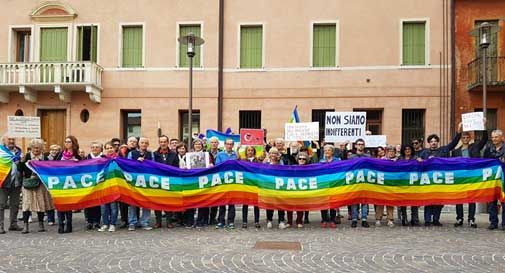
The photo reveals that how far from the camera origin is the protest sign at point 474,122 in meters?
11.8

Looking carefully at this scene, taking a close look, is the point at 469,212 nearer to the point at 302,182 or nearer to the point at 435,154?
the point at 435,154

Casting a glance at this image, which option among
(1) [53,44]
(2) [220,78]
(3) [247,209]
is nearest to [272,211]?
(3) [247,209]

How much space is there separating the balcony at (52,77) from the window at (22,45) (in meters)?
1.69

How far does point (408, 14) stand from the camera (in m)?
22.4

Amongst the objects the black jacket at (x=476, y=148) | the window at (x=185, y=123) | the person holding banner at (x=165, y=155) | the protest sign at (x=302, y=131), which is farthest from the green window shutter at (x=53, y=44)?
the black jacket at (x=476, y=148)

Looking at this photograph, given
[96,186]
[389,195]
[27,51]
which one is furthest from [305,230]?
[27,51]

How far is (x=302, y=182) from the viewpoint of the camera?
36.5 ft

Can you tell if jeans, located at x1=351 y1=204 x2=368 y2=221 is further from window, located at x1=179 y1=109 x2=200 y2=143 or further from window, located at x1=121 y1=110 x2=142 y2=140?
window, located at x1=121 y1=110 x2=142 y2=140

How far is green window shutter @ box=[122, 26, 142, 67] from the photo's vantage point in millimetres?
23859

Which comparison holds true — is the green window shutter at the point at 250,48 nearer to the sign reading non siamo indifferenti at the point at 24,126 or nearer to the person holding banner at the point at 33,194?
the sign reading non siamo indifferenti at the point at 24,126

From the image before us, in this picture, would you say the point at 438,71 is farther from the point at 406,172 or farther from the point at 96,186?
the point at 96,186

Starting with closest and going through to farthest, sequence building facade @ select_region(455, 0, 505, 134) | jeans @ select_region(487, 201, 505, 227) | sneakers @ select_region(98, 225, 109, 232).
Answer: sneakers @ select_region(98, 225, 109, 232), jeans @ select_region(487, 201, 505, 227), building facade @ select_region(455, 0, 505, 134)

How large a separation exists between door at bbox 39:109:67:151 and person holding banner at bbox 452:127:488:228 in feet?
59.8

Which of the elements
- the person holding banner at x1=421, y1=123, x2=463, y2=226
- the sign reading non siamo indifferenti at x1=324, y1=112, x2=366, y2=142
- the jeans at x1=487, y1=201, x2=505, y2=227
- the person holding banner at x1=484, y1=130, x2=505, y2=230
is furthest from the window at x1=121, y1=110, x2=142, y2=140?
the jeans at x1=487, y1=201, x2=505, y2=227
